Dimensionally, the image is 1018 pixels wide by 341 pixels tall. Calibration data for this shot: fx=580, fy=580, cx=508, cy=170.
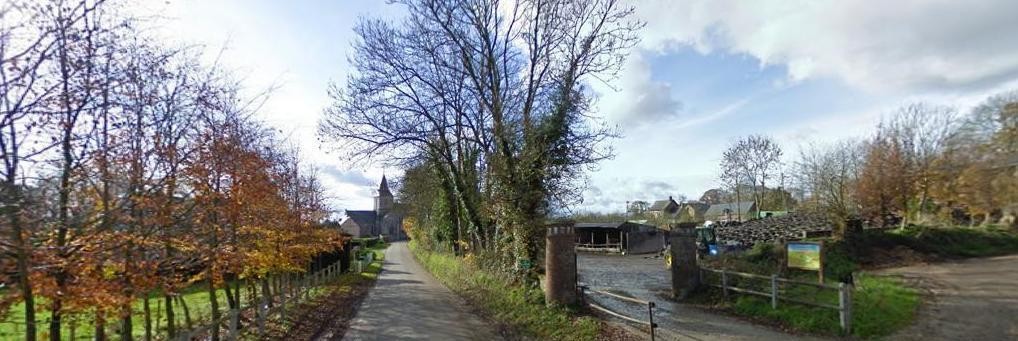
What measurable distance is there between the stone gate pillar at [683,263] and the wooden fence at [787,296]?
0.40 metres

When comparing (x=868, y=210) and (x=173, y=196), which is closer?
(x=173, y=196)

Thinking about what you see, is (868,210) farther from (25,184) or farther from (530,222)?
(25,184)

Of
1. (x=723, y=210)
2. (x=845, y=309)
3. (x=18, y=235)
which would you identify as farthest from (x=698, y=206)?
(x=18, y=235)

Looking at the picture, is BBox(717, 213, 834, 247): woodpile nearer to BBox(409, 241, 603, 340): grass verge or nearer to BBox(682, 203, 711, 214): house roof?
BBox(409, 241, 603, 340): grass verge

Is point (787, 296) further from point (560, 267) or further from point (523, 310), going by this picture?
point (523, 310)

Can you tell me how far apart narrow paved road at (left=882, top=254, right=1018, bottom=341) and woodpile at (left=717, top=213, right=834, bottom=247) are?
7982mm

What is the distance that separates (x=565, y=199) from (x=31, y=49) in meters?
13.7

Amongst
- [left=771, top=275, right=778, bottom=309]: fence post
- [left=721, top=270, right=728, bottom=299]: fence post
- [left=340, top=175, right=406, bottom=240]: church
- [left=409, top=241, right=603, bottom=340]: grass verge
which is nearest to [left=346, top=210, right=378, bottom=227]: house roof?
[left=340, top=175, right=406, bottom=240]: church

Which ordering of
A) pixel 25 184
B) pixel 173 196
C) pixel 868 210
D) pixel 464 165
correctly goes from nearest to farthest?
pixel 25 184 < pixel 173 196 < pixel 464 165 < pixel 868 210

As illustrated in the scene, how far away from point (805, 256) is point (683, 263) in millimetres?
3114

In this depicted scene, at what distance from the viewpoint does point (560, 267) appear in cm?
1421

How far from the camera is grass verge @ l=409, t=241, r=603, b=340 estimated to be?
40.0ft

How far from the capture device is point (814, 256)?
15.0 metres

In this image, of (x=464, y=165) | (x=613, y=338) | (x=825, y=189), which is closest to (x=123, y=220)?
(x=613, y=338)
